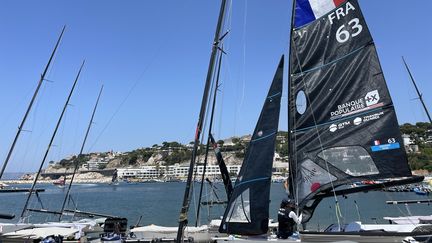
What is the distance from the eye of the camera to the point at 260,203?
1166 centimetres

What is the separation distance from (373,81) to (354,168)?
268cm

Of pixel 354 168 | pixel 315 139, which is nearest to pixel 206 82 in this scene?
pixel 315 139

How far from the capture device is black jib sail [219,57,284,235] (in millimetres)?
11570

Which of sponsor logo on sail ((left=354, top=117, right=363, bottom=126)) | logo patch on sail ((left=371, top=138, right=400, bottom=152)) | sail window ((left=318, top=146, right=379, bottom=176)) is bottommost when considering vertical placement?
sail window ((left=318, top=146, right=379, bottom=176))

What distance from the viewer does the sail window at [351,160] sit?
1171 cm

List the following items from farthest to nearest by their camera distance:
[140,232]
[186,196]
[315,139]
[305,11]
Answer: [140,232]
[305,11]
[315,139]
[186,196]

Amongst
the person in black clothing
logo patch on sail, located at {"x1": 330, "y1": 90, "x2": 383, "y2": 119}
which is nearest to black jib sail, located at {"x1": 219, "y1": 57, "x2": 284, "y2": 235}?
the person in black clothing

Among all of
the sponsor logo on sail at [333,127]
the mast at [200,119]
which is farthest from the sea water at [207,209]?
the mast at [200,119]

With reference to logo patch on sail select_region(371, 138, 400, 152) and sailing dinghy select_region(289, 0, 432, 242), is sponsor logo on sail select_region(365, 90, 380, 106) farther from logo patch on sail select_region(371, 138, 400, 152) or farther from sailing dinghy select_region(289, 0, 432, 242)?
logo patch on sail select_region(371, 138, 400, 152)

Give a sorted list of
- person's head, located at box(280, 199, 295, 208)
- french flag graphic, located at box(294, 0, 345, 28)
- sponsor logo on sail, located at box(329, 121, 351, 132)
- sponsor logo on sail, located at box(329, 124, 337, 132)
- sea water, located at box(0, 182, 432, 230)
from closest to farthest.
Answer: person's head, located at box(280, 199, 295, 208) → sponsor logo on sail, located at box(329, 121, 351, 132) → sponsor logo on sail, located at box(329, 124, 337, 132) → french flag graphic, located at box(294, 0, 345, 28) → sea water, located at box(0, 182, 432, 230)

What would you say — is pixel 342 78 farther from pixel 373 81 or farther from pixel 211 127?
pixel 211 127

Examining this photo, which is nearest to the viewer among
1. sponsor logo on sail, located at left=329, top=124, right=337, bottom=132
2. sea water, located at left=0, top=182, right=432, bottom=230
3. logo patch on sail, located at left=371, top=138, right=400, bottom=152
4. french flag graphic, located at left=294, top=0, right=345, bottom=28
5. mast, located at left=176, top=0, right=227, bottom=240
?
mast, located at left=176, top=0, right=227, bottom=240

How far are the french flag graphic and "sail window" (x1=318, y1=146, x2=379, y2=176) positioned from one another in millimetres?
4300

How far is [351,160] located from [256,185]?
9.42 ft
